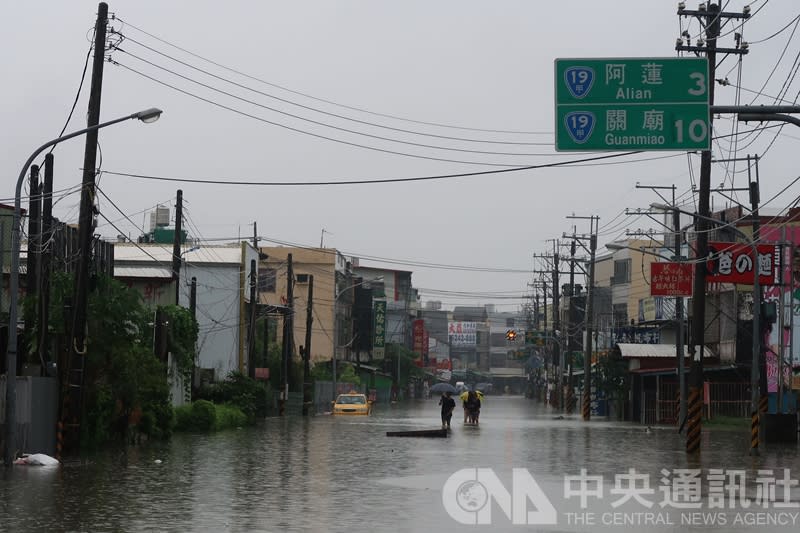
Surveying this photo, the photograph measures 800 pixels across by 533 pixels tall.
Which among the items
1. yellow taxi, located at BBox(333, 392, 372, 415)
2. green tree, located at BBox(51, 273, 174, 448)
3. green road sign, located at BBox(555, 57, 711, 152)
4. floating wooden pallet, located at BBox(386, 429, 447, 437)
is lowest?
yellow taxi, located at BBox(333, 392, 372, 415)

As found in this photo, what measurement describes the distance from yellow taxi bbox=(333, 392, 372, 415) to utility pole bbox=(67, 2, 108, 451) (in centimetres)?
4131

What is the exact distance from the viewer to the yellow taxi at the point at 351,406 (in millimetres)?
73125

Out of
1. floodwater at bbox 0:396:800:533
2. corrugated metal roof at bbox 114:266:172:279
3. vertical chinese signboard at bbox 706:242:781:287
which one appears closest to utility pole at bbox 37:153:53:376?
floodwater at bbox 0:396:800:533

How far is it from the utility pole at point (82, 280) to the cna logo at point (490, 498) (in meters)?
11.0

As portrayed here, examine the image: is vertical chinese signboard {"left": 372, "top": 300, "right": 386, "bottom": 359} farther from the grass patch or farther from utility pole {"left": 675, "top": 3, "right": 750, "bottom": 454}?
utility pole {"left": 675, "top": 3, "right": 750, "bottom": 454}

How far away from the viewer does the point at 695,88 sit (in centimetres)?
2191

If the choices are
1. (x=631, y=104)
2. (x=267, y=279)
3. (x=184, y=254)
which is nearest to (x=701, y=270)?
(x=631, y=104)

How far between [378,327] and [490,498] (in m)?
103

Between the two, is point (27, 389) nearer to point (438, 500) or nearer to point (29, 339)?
point (29, 339)

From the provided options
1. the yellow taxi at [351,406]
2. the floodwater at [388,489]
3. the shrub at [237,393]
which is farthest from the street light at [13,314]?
the yellow taxi at [351,406]

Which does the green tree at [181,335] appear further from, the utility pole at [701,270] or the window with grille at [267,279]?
the window with grille at [267,279]

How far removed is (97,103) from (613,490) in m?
17.0

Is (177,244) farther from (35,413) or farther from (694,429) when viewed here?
(694,429)

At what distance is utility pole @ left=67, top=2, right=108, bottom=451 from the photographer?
31844 mm
